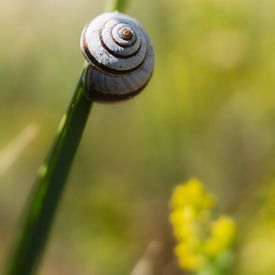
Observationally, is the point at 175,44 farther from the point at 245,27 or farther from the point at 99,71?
the point at 99,71

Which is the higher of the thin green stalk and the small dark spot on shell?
the small dark spot on shell

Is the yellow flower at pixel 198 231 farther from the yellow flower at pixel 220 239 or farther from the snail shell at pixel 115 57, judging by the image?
the snail shell at pixel 115 57

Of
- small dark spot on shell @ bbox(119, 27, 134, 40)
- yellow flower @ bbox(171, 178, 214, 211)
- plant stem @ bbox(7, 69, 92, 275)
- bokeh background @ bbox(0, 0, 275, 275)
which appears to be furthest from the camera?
bokeh background @ bbox(0, 0, 275, 275)

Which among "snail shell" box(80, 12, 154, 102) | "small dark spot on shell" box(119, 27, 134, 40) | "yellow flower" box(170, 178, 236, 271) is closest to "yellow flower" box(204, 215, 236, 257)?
"yellow flower" box(170, 178, 236, 271)

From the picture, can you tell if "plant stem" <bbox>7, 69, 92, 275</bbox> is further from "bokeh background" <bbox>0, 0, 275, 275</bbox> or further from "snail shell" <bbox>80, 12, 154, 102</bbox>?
"bokeh background" <bbox>0, 0, 275, 275</bbox>

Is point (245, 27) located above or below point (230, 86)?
above

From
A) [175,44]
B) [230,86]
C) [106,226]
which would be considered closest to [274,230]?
[106,226]

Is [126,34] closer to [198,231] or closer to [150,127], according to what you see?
[198,231]
